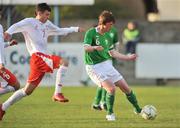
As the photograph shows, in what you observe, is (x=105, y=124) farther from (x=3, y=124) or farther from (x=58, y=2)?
(x=58, y=2)

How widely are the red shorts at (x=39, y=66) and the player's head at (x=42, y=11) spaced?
2.13ft

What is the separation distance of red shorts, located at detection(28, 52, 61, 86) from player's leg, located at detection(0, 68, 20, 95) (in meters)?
0.35

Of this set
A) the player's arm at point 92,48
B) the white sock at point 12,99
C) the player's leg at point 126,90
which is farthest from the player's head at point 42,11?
the player's leg at point 126,90

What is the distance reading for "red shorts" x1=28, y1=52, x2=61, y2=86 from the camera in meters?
13.2

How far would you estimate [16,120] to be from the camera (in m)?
13.3

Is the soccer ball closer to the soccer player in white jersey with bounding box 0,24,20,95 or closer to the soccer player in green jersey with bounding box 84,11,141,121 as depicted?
the soccer player in green jersey with bounding box 84,11,141,121

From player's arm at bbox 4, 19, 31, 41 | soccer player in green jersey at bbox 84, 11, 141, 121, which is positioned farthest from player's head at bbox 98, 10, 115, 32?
player's arm at bbox 4, 19, 31, 41

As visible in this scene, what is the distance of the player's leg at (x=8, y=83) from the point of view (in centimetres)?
1341

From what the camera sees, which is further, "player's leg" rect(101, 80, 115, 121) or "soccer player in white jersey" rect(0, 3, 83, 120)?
"player's leg" rect(101, 80, 115, 121)

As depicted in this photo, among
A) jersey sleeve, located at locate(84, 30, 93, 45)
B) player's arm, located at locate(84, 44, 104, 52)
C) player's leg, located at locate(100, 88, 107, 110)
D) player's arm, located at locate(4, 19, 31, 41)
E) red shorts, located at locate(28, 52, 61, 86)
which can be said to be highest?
player's arm, located at locate(4, 19, 31, 41)

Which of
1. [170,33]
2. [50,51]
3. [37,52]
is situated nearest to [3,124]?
[37,52]

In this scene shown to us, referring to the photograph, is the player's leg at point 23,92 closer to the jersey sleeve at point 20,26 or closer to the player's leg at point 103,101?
the jersey sleeve at point 20,26

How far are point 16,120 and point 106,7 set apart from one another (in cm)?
3159

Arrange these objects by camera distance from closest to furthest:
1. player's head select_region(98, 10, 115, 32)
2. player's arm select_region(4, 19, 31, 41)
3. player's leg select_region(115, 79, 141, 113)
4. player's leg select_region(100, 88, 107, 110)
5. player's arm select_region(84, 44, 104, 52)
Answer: player's arm select_region(84, 44, 104, 52), player's arm select_region(4, 19, 31, 41), player's head select_region(98, 10, 115, 32), player's leg select_region(115, 79, 141, 113), player's leg select_region(100, 88, 107, 110)
